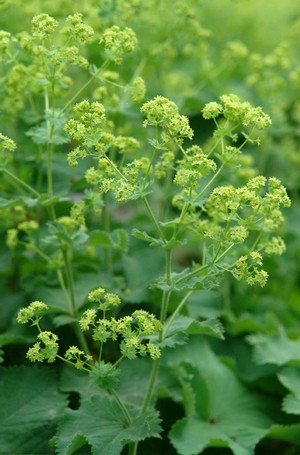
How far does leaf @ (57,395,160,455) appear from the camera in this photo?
80.1 inches

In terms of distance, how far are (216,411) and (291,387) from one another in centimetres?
34

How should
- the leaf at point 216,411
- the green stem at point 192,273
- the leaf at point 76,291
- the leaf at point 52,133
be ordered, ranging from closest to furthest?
the green stem at point 192,273, the leaf at point 52,133, the leaf at point 216,411, the leaf at point 76,291

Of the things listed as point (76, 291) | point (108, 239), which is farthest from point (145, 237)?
point (76, 291)

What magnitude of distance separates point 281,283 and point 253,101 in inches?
49.1

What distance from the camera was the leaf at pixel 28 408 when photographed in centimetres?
237

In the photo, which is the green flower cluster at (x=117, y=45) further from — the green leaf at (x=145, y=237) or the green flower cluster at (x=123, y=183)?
the green leaf at (x=145, y=237)

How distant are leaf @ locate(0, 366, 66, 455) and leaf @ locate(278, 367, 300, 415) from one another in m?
0.88

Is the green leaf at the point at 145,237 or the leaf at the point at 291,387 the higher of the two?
the green leaf at the point at 145,237

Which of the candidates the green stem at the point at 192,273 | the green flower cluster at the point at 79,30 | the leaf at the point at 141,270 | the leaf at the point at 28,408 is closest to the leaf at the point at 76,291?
the leaf at the point at 141,270

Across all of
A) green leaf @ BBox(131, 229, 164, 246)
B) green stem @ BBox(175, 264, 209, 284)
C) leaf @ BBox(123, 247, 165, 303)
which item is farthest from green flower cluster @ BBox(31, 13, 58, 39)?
leaf @ BBox(123, 247, 165, 303)

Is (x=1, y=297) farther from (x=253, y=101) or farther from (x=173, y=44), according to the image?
(x=253, y=101)

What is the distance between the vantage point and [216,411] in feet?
9.05

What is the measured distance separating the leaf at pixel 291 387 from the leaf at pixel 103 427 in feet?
2.29

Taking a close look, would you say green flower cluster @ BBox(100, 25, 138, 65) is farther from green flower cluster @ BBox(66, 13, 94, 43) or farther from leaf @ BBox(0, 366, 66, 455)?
leaf @ BBox(0, 366, 66, 455)
